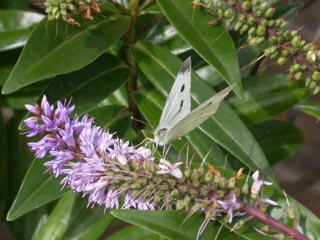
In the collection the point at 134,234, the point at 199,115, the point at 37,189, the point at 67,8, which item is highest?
the point at 67,8

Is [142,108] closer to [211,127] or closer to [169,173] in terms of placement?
[211,127]

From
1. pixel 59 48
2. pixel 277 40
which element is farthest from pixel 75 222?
pixel 277 40

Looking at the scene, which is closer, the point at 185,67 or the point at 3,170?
the point at 185,67

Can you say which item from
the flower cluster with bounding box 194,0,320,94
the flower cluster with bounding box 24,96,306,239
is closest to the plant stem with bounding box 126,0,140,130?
the flower cluster with bounding box 194,0,320,94

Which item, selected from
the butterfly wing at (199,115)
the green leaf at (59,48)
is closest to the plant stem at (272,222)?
the butterfly wing at (199,115)

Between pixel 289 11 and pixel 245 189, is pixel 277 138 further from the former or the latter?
pixel 245 189

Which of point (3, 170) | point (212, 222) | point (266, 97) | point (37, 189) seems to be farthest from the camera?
point (3, 170)

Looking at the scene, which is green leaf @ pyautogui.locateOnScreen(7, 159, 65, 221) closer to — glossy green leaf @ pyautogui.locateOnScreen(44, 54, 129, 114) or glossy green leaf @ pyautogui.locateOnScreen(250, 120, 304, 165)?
glossy green leaf @ pyautogui.locateOnScreen(44, 54, 129, 114)
